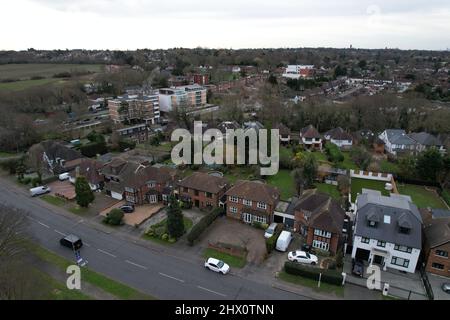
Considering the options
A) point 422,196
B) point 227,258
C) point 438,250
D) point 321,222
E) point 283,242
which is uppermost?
point 321,222

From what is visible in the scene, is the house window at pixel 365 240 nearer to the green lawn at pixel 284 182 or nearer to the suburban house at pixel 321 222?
the suburban house at pixel 321 222

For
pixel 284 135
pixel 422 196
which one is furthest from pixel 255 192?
pixel 284 135

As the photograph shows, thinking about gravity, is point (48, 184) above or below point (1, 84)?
below

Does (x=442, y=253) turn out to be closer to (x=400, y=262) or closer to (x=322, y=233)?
(x=400, y=262)

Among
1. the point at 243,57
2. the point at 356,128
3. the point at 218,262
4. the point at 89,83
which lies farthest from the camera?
the point at 243,57
